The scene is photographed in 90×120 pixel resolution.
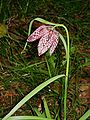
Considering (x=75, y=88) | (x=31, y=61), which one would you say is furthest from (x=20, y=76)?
(x=75, y=88)

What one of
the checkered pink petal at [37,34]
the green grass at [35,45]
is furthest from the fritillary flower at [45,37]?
the green grass at [35,45]

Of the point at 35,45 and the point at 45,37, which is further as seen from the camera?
the point at 35,45

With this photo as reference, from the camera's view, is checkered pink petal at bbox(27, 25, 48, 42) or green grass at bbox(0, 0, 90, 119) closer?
checkered pink petal at bbox(27, 25, 48, 42)

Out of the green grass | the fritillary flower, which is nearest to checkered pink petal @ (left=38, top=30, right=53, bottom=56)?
the fritillary flower

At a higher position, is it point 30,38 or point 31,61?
point 30,38

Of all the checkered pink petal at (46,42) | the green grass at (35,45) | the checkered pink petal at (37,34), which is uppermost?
the checkered pink petal at (37,34)

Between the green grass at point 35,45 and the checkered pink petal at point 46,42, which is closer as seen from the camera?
the checkered pink petal at point 46,42

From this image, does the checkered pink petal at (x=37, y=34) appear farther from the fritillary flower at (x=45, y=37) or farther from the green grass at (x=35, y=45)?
the green grass at (x=35, y=45)

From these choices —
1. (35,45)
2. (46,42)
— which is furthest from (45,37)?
(35,45)

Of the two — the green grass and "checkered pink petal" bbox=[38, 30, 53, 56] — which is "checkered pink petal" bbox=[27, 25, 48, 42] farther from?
the green grass

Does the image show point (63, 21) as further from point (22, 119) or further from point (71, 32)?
point (22, 119)

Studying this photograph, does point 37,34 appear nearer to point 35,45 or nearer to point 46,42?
point 46,42
